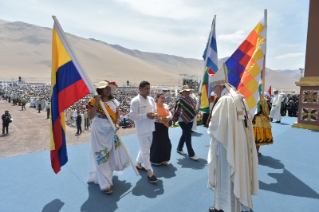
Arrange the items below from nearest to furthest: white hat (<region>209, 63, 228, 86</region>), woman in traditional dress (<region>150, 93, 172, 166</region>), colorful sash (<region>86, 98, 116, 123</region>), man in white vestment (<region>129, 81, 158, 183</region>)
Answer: white hat (<region>209, 63, 228, 86</region>) < colorful sash (<region>86, 98, 116, 123</region>) < man in white vestment (<region>129, 81, 158, 183</region>) < woman in traditional dress (<region>150, 93, 172, 166</region>)

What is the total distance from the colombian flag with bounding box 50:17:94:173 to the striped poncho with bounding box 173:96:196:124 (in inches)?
86.5

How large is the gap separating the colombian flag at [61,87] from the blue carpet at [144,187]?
59cm

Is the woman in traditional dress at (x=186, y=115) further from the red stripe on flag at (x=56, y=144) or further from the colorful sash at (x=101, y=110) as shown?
the red stripe on flag at (x=56, y=144)

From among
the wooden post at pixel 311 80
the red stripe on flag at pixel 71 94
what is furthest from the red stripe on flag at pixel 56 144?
the wooden post at pixel 311 80

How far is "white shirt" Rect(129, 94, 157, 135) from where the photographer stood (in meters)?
3.47

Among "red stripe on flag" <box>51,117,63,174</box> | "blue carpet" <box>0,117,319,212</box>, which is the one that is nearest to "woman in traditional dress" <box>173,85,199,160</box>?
"blue carpet" <box>0,117,319,212</box>

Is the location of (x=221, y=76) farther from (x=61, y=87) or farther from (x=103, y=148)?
(x=61, y=87)

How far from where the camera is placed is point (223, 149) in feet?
7.95

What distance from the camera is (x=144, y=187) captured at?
10.8 ft

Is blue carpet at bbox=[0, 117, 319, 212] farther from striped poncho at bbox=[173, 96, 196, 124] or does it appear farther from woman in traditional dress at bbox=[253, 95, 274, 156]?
striped poncho at bbox=[173, 96, 196, 124]

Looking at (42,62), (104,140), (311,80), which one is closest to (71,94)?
(104,140)

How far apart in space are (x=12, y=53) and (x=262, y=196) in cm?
12362

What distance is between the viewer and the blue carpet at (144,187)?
2.78 metres

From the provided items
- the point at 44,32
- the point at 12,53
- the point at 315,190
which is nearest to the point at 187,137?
the point at 315,190
